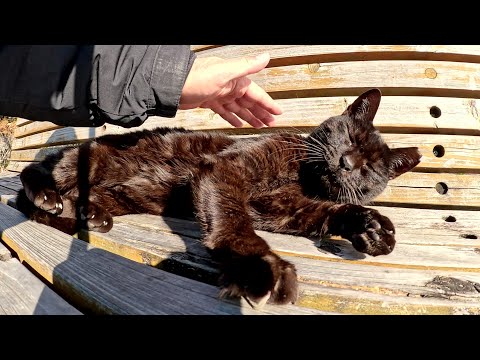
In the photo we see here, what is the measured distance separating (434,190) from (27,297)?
9.18 ft

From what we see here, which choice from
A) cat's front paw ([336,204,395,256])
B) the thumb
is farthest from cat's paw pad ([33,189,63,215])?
cat's front paw ([336,204,395,256])

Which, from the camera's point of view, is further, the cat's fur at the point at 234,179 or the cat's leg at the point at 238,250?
the cat's fur at the point at 234,179

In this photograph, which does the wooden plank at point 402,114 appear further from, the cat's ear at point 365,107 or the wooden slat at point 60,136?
the wooden slat at point 60,136

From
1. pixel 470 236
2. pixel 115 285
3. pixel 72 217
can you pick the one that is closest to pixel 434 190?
pixel 470 236

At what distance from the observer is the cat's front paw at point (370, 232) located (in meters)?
1.75

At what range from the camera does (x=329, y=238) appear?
2.08 m

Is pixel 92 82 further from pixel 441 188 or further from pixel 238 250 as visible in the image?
pixel 441 188

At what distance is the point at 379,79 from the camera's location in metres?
2.95

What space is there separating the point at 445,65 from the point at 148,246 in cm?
279

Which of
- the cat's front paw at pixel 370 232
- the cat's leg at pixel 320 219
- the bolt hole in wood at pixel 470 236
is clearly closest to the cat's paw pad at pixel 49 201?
the cat's leg at pixel 320 219

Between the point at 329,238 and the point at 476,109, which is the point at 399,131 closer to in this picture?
the point at 476,109

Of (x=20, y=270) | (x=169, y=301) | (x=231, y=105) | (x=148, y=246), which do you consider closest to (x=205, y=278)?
(x=169, y=301)

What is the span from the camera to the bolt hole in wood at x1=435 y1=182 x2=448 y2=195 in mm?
2742

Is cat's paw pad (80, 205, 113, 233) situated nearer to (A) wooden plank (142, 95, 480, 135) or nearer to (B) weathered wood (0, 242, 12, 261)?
(B) weathered wood (0, 242, 12, 261)
